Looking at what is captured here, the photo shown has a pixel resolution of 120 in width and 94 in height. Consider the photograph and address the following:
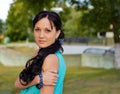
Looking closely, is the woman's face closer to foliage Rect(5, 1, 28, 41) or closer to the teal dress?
the teal dress

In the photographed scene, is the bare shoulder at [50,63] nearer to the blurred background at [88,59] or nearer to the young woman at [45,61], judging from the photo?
the young woman at [45,61]

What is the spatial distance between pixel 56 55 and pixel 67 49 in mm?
40543

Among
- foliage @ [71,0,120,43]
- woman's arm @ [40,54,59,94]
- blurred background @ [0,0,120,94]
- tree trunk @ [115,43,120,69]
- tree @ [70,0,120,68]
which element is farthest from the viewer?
tree trunk @ [115,43,120,69]

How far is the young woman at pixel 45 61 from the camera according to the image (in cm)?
268

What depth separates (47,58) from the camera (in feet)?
8.80

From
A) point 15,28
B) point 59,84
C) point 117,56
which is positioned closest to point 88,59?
point 117,56

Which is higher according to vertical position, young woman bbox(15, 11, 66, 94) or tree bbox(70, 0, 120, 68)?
young woman bbox(15, 11, 66, 94)

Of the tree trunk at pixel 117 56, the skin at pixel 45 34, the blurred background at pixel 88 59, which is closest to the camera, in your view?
the skin at pixel 45 34

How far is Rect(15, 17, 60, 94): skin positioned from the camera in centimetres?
267

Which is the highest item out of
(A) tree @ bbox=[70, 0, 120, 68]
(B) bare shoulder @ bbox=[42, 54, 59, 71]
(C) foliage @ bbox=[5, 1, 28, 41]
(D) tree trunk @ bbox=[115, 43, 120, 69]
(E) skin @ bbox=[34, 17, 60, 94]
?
(E) skin @ bbox=[34, 17, 60, 94]

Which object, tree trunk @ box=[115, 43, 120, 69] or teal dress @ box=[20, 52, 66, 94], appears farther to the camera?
tree trunk @ box=[115, 43, 120, 69]

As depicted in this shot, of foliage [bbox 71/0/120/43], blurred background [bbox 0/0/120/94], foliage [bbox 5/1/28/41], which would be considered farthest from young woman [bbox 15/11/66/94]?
foliage [bbox 5/1/28/41]

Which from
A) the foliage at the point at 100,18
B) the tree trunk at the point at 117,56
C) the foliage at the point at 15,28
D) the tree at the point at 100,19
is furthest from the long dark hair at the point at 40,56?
the foliage at the point at 15,28

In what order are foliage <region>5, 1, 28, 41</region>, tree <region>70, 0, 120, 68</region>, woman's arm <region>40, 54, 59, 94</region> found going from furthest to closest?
foliage <region>5, 1, 28, 41</region> → tree <region>70, 0, 120, 68</region> → woman's arm <region>40, 54, 59, 94</region>
